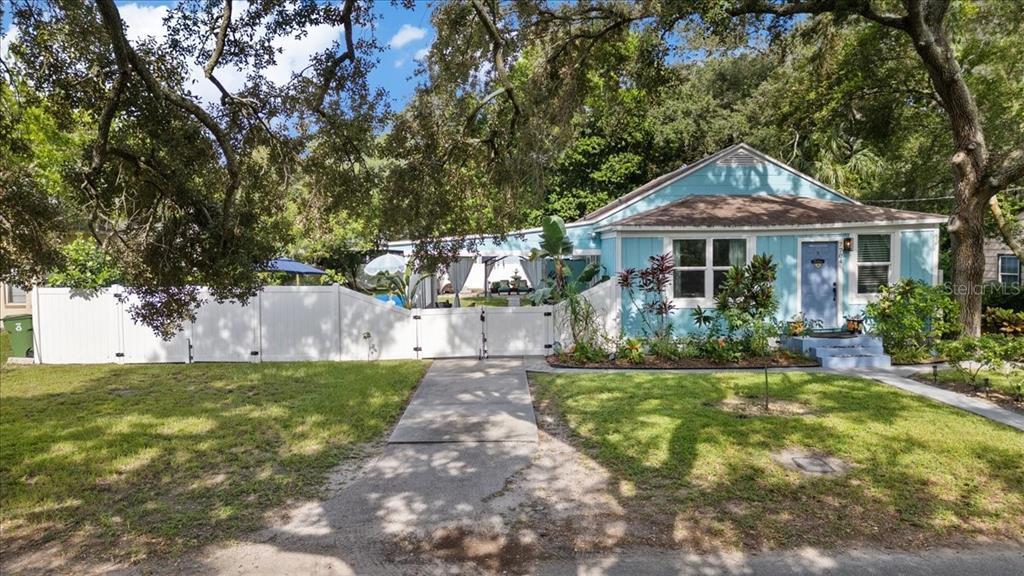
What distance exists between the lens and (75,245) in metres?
11.6

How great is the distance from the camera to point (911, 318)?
10.5 m

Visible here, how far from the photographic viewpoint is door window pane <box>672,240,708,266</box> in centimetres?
1258

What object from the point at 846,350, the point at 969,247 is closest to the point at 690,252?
the point at 846,350

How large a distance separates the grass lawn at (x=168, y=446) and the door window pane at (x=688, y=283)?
5.83 m

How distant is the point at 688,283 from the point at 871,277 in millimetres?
4013

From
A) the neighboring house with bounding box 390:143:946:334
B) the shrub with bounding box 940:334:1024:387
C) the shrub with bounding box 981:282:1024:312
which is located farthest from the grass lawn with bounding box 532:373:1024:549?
the shrub with bounding box 981:282:1024:312

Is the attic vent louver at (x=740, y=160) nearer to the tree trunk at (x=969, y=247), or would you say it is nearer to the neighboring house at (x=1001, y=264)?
the tree trunk at (x=969, y=247)

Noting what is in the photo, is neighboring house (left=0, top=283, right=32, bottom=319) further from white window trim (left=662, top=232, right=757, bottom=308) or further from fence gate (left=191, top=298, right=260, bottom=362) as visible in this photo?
white window trim (left=662, top=232, right=757, bottom=308)

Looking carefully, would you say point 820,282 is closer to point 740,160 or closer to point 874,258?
point 874,258

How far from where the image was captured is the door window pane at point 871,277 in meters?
12.6

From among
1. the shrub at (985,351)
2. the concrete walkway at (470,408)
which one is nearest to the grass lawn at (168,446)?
the concrete walkway at (470,408)

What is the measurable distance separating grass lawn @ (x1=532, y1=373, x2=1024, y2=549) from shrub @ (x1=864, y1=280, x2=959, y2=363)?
313 cm

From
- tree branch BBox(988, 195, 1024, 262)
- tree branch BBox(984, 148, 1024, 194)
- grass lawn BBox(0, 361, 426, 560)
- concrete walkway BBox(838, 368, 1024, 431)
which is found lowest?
grass lawn BBox(0, 361, 426, 560)

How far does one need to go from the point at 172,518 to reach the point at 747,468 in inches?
192
